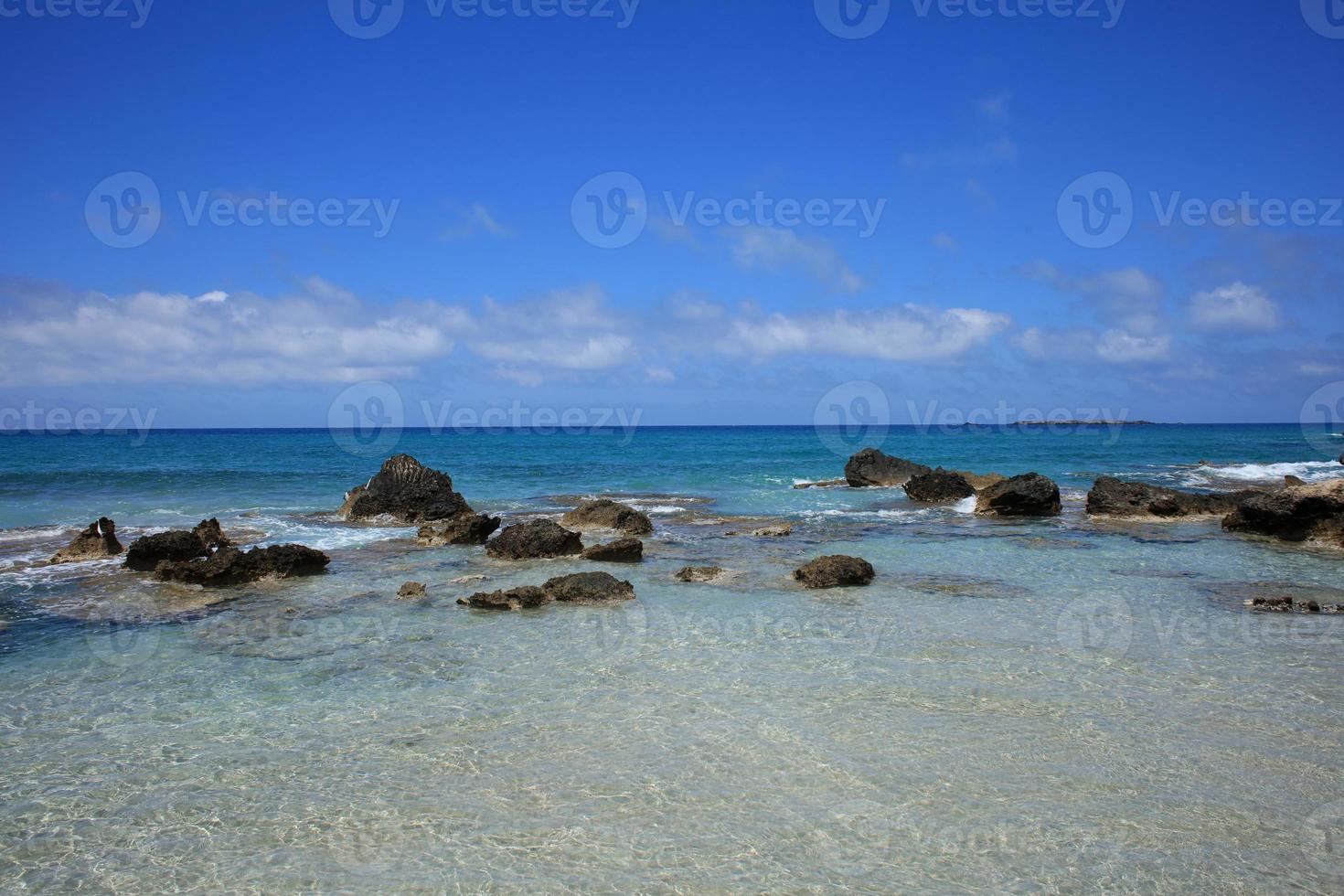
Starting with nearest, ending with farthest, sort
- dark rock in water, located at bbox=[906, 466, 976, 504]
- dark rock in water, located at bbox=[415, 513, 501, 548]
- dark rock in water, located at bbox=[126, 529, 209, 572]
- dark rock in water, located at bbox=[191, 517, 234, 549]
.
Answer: dark rock in water, located at bbox=[126, 529, 209, 572]
dark rock in water, located at bbox=[191, 517, 234, 549]
dark rock in water, located at bbox=[415, 513, 501, 548]
dark rock in water, located at bbox=[906, 466, 976, 504]

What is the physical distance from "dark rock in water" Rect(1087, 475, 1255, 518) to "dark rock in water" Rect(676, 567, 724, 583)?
594 inches

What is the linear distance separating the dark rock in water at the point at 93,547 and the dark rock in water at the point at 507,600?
30.9 feet

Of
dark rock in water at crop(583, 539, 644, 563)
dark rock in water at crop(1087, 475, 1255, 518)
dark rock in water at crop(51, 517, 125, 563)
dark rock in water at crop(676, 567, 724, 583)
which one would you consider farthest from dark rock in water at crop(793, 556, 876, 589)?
dark rock in water at crop(51, 517, 125, 563)

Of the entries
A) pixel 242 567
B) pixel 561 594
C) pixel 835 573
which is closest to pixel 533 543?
pixel 561 594

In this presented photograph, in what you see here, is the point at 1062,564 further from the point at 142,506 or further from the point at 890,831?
the point at 142,506

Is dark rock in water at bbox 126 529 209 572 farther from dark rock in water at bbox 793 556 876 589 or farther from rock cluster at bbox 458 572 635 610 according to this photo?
dark rock in water at bbox 793 556 876 589

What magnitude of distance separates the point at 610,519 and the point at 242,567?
30.7 feet

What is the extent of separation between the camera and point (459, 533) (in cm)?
1998

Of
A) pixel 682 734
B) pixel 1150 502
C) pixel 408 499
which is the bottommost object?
pixel 682 734

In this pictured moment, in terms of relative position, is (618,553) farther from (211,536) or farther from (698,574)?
(211,536)

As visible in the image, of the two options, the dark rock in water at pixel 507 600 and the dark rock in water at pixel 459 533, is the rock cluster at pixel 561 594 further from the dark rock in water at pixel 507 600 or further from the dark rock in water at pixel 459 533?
the dark rock in water at pixel 459 533

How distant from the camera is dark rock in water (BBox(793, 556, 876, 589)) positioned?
14.8m

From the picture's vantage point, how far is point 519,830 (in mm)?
6289

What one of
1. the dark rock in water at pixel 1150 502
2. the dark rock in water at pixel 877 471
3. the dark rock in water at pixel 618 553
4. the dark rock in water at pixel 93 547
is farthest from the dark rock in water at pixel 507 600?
the dark rock in water at pixel 877 471
